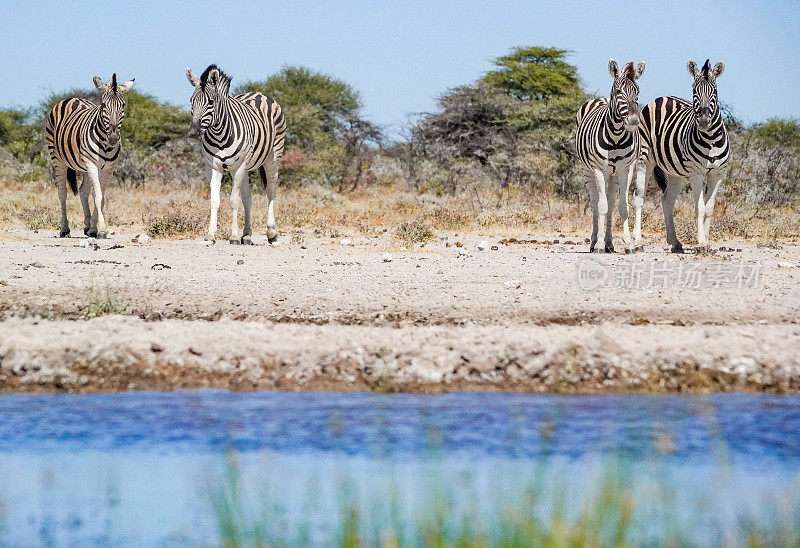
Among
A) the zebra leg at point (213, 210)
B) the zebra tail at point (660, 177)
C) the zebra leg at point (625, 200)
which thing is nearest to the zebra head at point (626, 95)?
the zebra leg at point (625, 200)

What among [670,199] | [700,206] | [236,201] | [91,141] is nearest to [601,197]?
[700,206]

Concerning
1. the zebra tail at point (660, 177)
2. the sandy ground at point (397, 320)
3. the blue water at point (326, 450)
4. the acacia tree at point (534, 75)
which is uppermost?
the acacia tree at point (534, 75)

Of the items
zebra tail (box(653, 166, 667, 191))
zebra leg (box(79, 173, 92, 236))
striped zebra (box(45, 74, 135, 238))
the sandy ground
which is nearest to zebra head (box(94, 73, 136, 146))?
striped zebra (box(45, 74, 135, 238))

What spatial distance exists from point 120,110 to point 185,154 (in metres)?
16.9

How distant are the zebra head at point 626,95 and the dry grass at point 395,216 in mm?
2845

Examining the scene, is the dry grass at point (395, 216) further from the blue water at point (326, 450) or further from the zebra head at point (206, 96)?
the blue water at point (326, 450)

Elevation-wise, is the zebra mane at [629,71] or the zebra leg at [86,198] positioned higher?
the zebra mane at [629,71]

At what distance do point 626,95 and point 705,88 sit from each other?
3.11ft

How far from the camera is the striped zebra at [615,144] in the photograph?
444 inches

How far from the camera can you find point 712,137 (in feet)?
37.0

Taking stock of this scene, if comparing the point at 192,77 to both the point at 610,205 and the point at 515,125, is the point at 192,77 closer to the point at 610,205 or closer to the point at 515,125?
the point at 610,205

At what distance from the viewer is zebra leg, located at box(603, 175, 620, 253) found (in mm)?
11586

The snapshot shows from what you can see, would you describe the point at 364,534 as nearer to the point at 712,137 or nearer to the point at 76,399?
the point at 76,399

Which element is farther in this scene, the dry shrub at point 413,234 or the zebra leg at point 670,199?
the dry shrub at point 413,234
